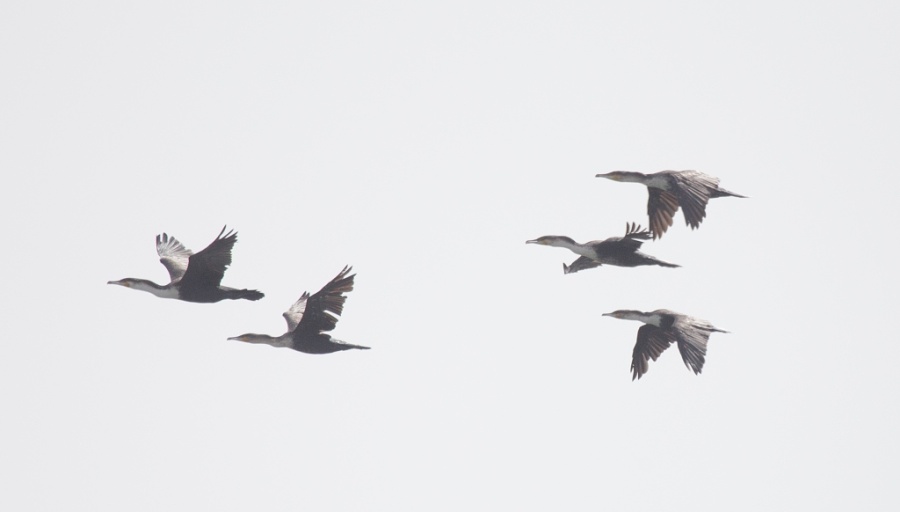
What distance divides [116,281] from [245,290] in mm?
2924

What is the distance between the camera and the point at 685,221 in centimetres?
2552

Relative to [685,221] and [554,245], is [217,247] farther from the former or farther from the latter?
[685,221]

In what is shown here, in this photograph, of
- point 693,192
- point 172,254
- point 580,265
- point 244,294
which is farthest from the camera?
point 172,254

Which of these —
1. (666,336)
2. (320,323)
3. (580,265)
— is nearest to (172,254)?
(320,323)

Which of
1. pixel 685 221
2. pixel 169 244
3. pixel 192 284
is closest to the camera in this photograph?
pixel 685 221

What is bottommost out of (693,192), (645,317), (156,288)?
(156,288)

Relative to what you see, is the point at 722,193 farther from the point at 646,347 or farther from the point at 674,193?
the point at 646,347

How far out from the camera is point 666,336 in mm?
28219

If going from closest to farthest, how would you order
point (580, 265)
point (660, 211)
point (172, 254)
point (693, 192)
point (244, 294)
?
point (693, 192), point (660, 211), point (244, 294), point (580, 265), point (172, 254)

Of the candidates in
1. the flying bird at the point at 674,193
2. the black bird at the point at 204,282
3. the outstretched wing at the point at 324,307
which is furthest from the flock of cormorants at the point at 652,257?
the black bird at the point at 204,282

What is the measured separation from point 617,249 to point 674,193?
147 centimetres

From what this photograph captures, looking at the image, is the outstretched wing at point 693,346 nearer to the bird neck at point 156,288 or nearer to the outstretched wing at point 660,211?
the outstretched wing at point 660,211

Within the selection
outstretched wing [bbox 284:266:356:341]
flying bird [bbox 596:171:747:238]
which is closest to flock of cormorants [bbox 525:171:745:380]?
flying bird [bbox 596:171:747:238]

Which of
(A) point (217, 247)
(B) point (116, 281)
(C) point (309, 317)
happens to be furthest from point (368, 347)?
(B) point (116, 281)
